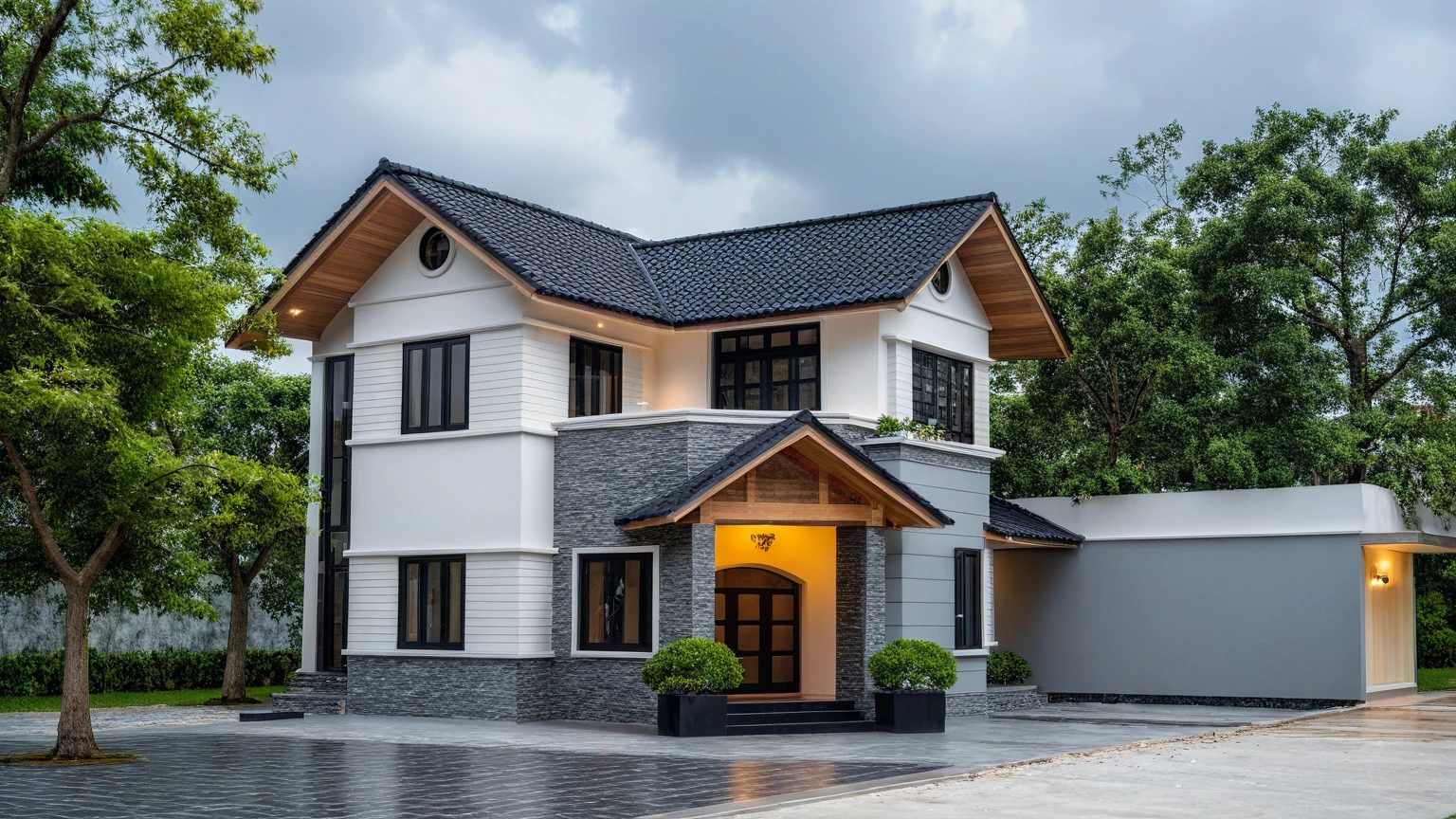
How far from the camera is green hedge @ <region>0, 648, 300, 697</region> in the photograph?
82.3ft

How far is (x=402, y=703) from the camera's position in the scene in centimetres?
2077

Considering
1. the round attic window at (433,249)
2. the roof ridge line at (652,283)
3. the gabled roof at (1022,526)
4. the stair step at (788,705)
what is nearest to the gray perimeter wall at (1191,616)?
the gabled roof at (1022,526)

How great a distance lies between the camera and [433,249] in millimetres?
21391

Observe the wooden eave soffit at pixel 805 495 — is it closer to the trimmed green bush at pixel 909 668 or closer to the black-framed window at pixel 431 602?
the trimmed green bush at pixel 909 668

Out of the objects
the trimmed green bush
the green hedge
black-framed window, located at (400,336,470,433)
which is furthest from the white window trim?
the green hedge

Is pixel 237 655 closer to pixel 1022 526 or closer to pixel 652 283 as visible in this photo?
pixel 652 283

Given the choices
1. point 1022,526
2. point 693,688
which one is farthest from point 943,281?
point 693,688

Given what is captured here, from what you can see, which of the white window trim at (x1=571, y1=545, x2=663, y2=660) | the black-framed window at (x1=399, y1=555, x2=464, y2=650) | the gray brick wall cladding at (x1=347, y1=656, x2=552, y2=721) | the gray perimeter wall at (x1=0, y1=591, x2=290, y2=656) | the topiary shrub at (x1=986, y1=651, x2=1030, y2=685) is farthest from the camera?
the gray perimeter wall at (x1=0, y1=591, x2=290, y2=656)

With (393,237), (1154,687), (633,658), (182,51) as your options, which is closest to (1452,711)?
(1154,687)

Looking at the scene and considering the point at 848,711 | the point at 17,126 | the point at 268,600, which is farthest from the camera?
the point at 268,600

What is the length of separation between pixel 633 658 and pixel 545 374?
4.10 meters

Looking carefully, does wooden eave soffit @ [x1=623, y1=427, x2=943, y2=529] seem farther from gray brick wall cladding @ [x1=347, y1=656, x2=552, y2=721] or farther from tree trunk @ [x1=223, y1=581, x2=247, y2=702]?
tree trunk @ [x1=223, y1=581, x2=247, y2=702]

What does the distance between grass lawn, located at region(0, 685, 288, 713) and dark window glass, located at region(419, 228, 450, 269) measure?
7705 millimetres

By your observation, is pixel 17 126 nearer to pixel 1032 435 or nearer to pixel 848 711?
pixel 848 711
